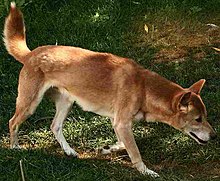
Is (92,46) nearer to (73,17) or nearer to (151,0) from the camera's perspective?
(73,17)

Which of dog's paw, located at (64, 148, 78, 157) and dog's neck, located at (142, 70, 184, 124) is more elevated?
dog's neck, located at (142, 70, 184, 124)

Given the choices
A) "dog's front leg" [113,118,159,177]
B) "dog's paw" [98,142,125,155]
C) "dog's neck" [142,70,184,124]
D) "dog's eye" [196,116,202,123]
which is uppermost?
"dog's neck" [142,70,184,124]

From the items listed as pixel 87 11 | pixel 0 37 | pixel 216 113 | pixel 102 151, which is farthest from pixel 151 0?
pixel 102 151

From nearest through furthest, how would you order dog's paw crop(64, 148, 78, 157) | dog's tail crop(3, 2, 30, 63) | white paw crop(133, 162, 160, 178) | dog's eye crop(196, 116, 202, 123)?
white paw crop(133, 162, 160, 178) < dog's eye crop(196, 116, 202, 123) < dog's paw crop(64, 148, 78, 157) < dog's tail crop(3, 2, 30, 63)

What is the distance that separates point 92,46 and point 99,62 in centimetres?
243

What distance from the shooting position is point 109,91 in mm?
6160

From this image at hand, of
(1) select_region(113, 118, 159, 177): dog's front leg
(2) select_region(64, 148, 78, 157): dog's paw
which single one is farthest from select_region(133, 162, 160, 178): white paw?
(2) select_region(64, 148, 78, 157): dog's paw

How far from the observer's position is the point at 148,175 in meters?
5.74

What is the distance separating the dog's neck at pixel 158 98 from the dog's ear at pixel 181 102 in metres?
0.05

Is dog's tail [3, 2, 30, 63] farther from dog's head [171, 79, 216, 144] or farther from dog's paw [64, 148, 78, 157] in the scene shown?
dog's head [171, 79, 216, 144]

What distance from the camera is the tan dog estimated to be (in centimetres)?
602

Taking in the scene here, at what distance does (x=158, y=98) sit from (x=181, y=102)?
24 cm

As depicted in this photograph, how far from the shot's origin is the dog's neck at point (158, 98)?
19.7 ft

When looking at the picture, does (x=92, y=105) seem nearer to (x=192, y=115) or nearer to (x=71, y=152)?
(x=71, y=152)
